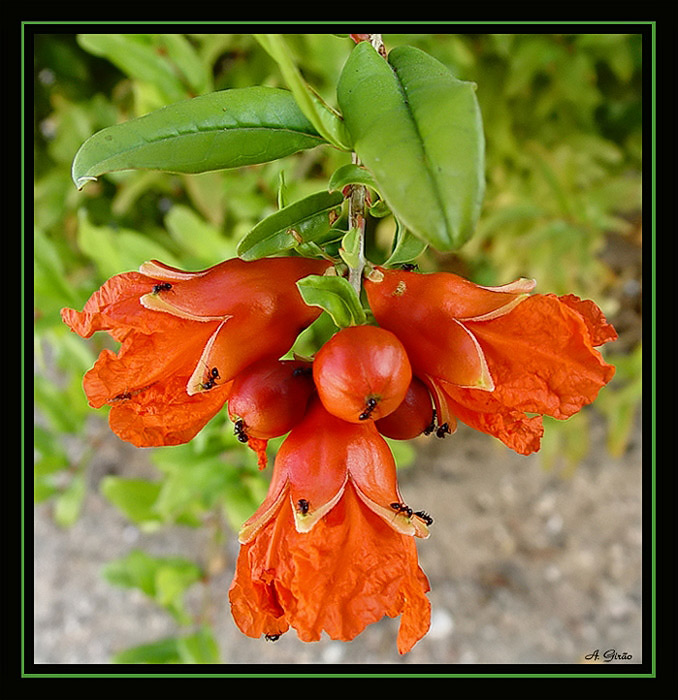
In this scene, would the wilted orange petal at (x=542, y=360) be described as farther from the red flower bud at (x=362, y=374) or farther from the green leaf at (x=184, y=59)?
the green leaf at (x=184, y=59)

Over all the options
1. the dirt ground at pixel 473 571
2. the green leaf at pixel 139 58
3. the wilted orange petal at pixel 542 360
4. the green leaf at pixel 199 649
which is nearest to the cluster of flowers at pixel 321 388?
the wilted orange petal at pixel 542 360

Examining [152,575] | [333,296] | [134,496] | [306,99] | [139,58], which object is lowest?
[152,575]

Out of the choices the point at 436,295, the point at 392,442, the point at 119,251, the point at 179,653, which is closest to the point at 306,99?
the point at 436,295

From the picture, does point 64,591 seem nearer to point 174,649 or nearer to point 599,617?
point 174,649

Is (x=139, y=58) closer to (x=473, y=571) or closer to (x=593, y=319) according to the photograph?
(x=593, y=319)

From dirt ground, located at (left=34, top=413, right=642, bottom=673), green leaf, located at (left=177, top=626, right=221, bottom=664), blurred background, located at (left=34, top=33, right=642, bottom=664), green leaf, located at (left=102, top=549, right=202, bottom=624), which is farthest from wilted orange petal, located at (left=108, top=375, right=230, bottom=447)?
dirt ground, located at (left=34, top=413, right=642, bottom=673)

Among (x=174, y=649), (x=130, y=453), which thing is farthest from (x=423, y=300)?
(x=130, y=453)
